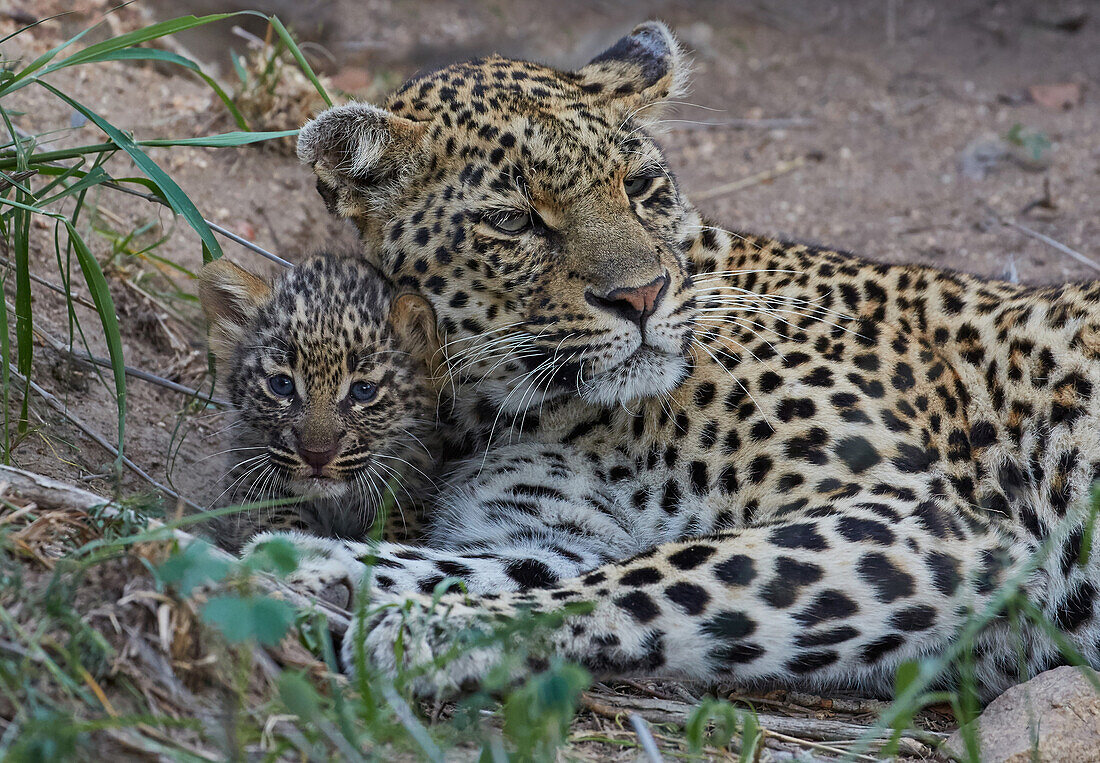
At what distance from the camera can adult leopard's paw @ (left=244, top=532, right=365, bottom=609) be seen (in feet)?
12.0

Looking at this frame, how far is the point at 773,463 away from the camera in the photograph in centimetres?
435

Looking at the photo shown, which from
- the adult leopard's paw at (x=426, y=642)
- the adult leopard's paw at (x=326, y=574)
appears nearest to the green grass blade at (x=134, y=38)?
the adult leopard's paw at (x=326, y=574)

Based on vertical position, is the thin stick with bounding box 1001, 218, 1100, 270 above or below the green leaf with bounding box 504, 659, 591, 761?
above

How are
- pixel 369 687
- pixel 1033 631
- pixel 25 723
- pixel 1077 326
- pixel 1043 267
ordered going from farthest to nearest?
pixel 1043 267 → pixel 1077 326 → pixel 1033 631 → pixel 369 687 → pixel 25 723

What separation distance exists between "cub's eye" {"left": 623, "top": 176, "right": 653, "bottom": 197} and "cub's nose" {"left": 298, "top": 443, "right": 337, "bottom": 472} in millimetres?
1622

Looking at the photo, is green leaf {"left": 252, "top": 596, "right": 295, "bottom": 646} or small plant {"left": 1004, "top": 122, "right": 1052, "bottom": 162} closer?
green leaf {"left": 252, "top": 596, "right": 295, "bottom": 646}

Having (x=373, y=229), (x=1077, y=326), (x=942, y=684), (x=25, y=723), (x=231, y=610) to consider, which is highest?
(x=373, y=229)

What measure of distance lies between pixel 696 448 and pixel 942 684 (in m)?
1.33

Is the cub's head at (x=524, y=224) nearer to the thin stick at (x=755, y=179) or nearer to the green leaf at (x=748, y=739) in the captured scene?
the green leaf at (x=748, y=739)

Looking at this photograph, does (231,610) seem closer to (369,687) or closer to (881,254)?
(369,687)

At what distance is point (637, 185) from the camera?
468cm

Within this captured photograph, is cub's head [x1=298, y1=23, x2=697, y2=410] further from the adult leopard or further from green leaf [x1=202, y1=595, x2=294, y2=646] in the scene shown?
green leaf [x1=202, y1=595, x2=294, y2=646]

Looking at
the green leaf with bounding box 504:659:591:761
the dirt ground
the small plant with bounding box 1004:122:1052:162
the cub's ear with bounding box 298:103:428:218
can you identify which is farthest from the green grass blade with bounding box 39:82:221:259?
the small plant with bounding box 1004:122:1052:162

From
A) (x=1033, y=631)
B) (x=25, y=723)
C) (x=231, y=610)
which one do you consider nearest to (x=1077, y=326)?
(x=1033, y=631)
